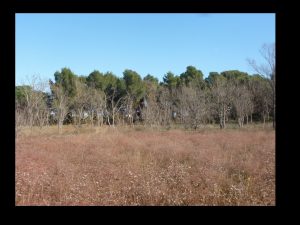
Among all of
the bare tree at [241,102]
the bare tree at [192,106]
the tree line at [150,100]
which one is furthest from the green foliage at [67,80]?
the bare tree at [241,102]

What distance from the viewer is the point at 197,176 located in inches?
143

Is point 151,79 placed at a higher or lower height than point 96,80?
higher

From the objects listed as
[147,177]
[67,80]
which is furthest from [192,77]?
[147,177]

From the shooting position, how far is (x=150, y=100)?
15.4 m

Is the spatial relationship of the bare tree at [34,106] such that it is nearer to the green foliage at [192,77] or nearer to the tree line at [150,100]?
the tree line at [150,100]

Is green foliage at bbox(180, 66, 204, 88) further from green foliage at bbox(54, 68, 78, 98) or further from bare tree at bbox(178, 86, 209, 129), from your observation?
green foliage at bbox(54, 68, 78, 98)

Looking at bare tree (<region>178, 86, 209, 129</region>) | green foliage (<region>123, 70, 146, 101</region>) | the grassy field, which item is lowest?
the grassy field

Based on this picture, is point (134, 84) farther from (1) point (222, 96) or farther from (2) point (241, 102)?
(2) point (241, 102)

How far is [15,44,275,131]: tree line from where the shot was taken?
1334 centimetres

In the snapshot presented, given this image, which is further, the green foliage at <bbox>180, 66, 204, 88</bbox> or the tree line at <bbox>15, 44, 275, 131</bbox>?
the green foliage at <bbox>180, 66, 204, 88</bbox>

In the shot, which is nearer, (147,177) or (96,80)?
(147,177)

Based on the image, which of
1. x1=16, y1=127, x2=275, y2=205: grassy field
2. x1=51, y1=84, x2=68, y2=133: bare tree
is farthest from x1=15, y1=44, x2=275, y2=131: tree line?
x1=16, y1=127, x2=275, y2=205: grassy field

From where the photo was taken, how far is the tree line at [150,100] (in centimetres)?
1334
